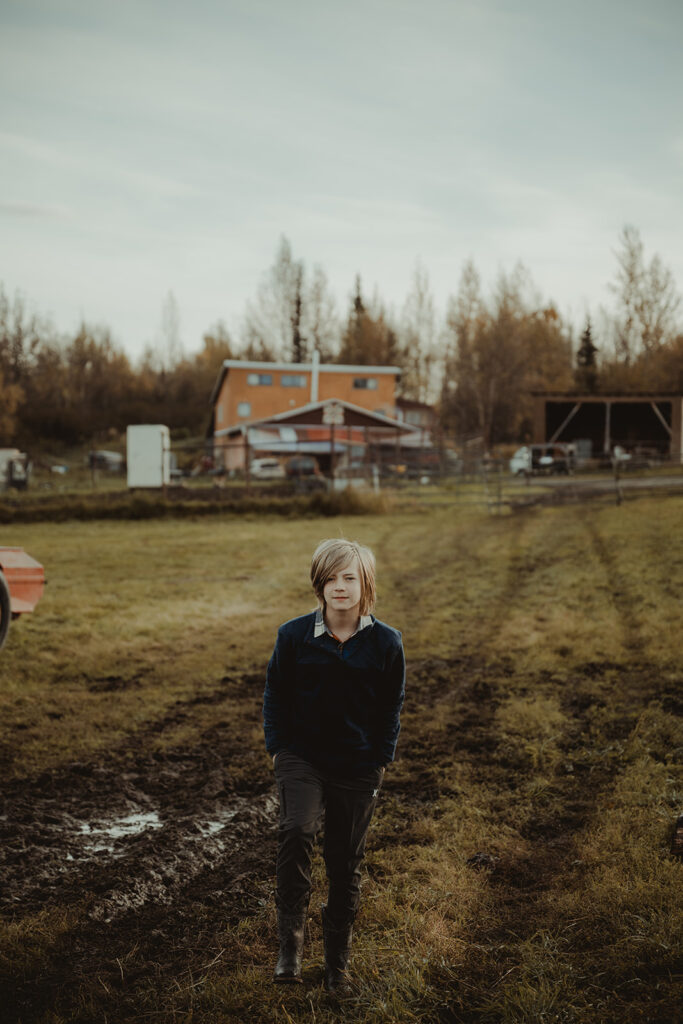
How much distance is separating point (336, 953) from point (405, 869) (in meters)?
0.91

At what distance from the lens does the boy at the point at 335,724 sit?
2.83 m

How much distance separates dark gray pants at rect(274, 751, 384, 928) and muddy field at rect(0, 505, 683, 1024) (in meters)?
0.32

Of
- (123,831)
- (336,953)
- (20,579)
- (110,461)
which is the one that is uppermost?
(110,461)

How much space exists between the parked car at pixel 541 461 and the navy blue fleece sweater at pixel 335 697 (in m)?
26.7

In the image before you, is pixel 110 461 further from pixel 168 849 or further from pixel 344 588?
pixel 344 588

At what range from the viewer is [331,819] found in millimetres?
2885

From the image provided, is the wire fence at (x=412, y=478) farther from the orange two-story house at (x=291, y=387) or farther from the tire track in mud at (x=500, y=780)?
the tire track in mud at (x=500, y=780)

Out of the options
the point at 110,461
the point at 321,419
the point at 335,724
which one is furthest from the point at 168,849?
the point at 110,461

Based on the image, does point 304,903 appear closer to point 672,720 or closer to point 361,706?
point 361,706

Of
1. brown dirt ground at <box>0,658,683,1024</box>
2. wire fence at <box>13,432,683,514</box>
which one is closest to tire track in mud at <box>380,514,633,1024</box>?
brown dirt ground at <box>0,658,683,1024</box>

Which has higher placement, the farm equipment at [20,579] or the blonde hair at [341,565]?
the blonde hair at [341,565]

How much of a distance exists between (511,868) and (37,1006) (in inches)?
81.1

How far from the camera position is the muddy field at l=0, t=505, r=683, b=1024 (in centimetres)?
275

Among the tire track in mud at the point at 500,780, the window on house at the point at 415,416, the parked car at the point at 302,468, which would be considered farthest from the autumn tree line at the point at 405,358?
the tire track in mud at the point at 500,780
